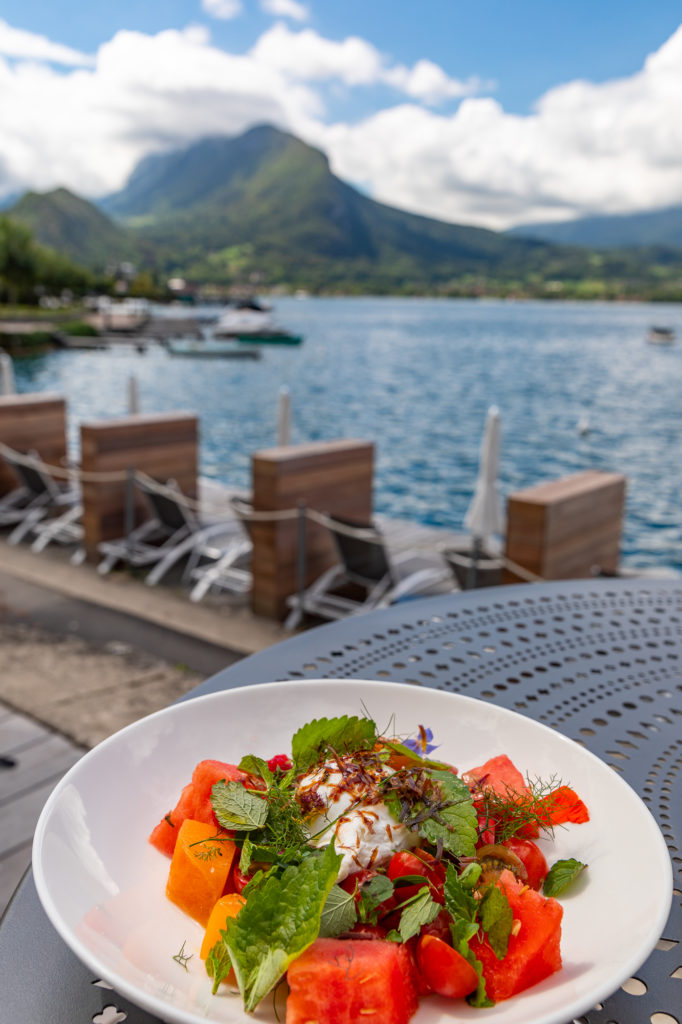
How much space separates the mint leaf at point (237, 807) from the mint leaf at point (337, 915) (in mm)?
129

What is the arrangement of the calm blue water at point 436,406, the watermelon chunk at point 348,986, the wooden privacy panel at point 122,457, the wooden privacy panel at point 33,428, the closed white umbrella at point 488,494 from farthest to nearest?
the calm blue water at point 436,406 → the wooden privacy panel at point 33,428 → the wooden privacy panel at point 122,457 → the closed white umbrella at point 488,494 → the watermelon chunk at point 348,986

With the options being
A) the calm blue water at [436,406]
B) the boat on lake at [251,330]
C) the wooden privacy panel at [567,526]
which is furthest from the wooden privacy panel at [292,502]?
the boat on lake at [251,330]

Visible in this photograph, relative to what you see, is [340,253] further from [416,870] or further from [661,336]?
[416,870]

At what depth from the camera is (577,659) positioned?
179 cm

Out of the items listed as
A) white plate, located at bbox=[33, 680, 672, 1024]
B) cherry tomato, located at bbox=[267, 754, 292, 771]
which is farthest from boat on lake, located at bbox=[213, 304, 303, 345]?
cherry tomato, located at bbox=[267, 754, 292, 771]

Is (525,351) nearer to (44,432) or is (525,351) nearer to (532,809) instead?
(44,432)

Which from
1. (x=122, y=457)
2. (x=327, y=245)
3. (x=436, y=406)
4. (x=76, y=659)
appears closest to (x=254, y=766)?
(x=76, y=659)

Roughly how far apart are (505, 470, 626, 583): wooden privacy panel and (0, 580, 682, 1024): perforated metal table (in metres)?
2.89

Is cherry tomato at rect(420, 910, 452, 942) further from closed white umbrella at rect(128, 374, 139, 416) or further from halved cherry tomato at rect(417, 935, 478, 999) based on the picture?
closed white umbrella at rect(128, 374, 139, 416)

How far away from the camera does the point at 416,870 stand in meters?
0.85

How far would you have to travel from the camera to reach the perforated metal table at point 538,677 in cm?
87

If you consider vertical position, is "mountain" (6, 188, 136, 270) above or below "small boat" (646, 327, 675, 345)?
above

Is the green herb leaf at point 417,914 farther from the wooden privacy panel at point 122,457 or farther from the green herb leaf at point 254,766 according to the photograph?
the wooden privacy panel at point 122,457

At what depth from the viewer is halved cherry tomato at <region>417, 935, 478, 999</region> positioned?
0.76 metres
